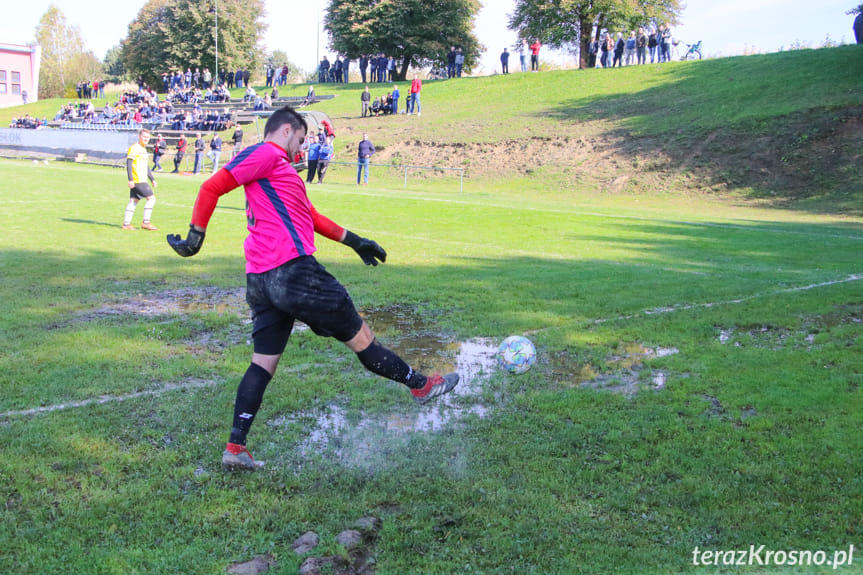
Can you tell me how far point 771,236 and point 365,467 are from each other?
1446 centimetres

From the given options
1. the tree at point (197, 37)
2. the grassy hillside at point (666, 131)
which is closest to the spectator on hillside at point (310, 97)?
the grassy hillside at point (666, 131)

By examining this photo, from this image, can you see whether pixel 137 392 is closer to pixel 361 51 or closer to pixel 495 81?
pixel 495 81

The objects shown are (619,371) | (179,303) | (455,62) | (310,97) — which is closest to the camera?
(619,371)

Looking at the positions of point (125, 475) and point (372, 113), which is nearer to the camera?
point (125, 475)

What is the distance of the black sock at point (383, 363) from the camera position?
183 inches

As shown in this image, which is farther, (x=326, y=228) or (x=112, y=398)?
(x=112, y=398)

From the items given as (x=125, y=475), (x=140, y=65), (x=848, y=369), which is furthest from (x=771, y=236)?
(x=140, y=65)

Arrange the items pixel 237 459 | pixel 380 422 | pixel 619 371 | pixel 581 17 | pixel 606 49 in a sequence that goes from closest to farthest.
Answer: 1. pixel 237 459
2. pixel 380 422
3. pixel 619 371
4. pixel 606 49
5. pixel 581 17

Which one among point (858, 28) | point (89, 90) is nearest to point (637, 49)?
point (858, 28)

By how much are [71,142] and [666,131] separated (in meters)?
31.3

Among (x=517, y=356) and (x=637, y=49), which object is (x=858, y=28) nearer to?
(x=637, y=49)

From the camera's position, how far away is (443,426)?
5.03 meters

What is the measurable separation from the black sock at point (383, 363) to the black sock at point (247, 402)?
639 mm

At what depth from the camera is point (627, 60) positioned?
153ft
